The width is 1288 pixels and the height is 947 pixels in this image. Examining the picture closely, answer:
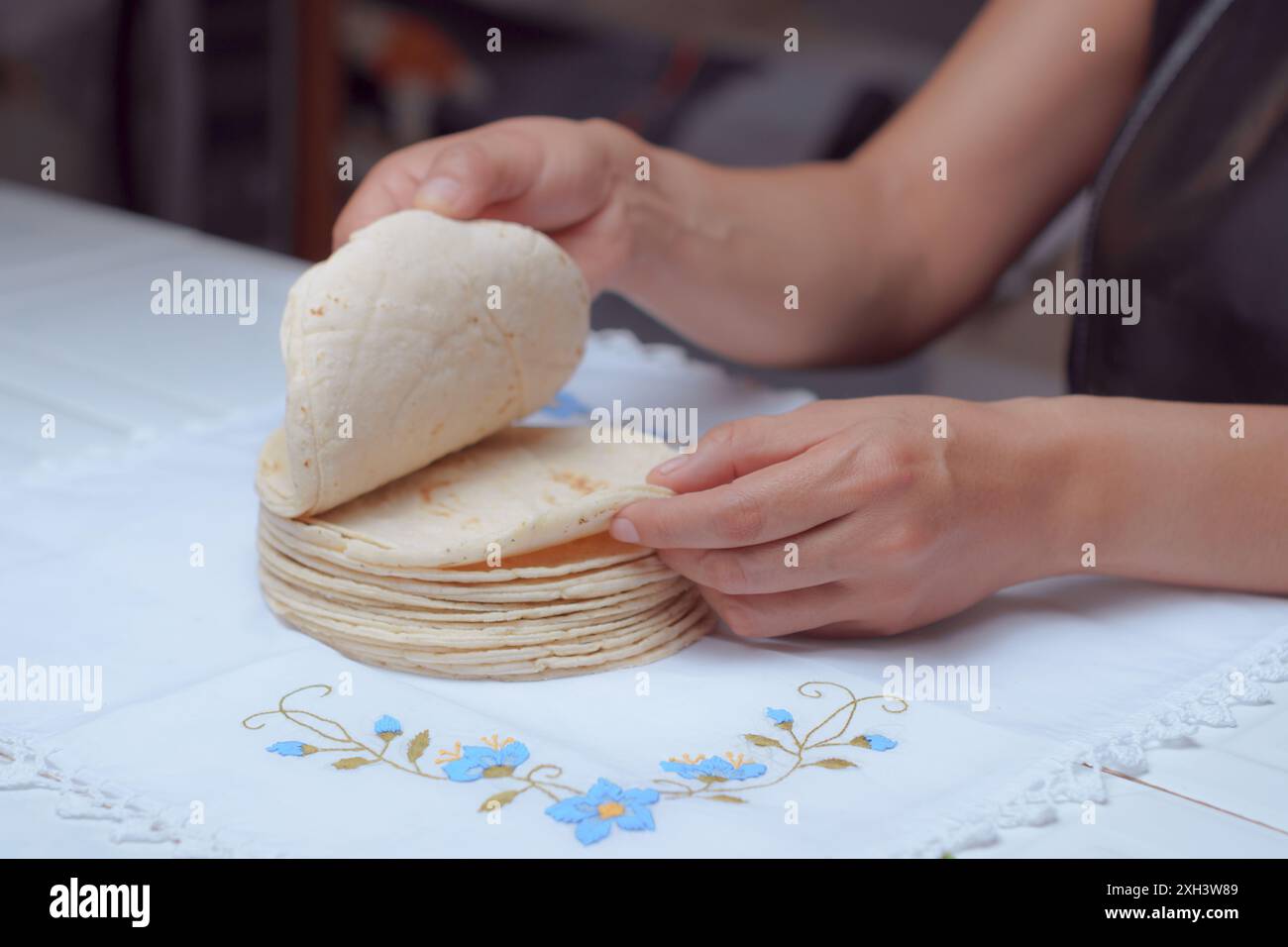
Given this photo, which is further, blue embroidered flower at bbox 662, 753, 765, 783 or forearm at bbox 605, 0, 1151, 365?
forearm at bbox 605, 0, 1151, 365

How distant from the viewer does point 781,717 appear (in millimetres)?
880

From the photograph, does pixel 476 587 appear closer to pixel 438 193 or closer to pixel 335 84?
pixel 438 193

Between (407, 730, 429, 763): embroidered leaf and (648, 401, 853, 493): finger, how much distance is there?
0.25 m

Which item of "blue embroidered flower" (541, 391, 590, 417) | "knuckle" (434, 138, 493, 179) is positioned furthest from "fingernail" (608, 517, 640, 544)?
"blue embroidered flower" (541, 391, 590, 417)

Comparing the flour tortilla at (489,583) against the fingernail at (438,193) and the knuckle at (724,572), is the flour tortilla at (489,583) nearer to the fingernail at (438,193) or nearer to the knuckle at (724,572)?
the knuckle at (724,572)

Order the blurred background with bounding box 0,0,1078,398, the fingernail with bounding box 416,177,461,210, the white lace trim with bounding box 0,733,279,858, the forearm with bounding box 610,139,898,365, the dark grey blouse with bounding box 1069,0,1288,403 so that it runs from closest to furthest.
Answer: the white lace trim with bounding box 0,733,279,858 → the fingernail with bounding box 416,177,461,210 → the dark grey blouse with bounding box 1069,0,1288,403 → the forearm with bounding box 610,139,898,365 → the blurred background with bounding box 0,0,1078,398

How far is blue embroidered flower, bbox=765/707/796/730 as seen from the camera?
0.87 m

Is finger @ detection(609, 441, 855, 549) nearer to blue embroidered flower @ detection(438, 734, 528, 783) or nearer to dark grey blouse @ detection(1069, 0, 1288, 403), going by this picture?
blue embroidered flower @ detection(438, 734, 528, 783)

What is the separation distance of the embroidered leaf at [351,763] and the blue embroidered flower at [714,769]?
7.2 inches

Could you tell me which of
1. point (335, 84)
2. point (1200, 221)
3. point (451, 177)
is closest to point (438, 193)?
point (451, 177)

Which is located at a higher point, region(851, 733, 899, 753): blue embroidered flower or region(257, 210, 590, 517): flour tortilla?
region(257, 210, 590, 517): flour tortilla

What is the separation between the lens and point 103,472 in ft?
4.09

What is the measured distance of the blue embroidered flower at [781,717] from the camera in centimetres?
87

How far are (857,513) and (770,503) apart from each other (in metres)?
0.06
